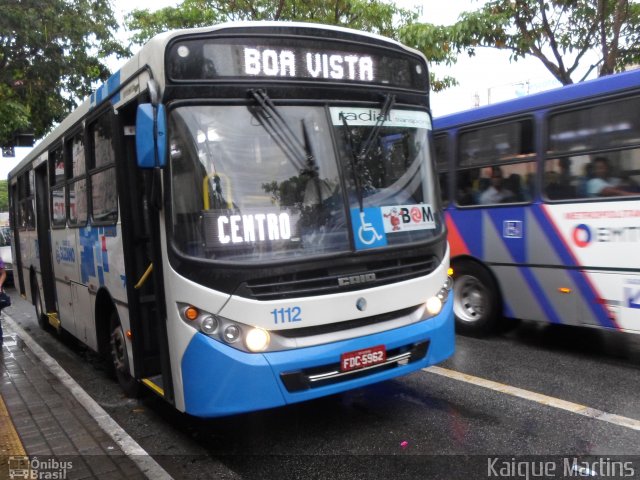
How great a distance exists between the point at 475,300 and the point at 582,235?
1.80 meters

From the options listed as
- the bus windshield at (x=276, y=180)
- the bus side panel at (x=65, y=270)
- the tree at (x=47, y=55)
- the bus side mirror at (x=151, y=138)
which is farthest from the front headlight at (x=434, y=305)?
the tree at (x=47, y=55)

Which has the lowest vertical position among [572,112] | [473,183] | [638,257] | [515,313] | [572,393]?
[572,393]

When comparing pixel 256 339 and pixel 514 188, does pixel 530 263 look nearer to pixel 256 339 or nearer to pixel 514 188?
pixel 514 188

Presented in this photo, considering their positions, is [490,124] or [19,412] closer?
[19,412]

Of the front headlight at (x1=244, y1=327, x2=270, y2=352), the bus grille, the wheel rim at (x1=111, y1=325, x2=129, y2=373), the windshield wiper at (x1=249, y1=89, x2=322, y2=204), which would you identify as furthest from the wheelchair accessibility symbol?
the wheel rim at (x1=111, y1=325, x2=129, y2=373)

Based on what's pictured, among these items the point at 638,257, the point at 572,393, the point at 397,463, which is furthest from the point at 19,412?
the point at 638,257

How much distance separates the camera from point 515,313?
22.2 ft

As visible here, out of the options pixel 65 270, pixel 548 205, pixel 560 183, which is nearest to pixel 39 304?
pixel 65 270

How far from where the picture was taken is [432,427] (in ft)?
14.8

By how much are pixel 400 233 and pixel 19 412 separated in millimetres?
3772

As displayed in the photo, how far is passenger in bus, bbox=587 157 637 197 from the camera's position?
5.50m

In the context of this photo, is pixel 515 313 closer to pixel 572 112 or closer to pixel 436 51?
pixel 572 112

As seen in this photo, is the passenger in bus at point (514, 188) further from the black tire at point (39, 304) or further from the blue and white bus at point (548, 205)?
the black tire at point (39, 304)

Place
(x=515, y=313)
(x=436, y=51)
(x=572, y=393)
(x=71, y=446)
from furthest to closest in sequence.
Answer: (x=436, y=51) → (x=515, y=313) → (x=572, y=393) → (x=71, y=446)
